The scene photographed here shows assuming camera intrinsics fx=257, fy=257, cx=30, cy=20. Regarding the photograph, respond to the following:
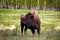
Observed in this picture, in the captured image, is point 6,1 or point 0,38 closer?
point 0,38

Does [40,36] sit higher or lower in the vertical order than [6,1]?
lower

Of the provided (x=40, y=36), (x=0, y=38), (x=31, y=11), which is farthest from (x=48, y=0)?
(x=0, y=38)

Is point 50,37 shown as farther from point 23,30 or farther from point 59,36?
point 23,30

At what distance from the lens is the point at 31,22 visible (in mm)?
4207

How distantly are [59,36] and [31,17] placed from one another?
56cm

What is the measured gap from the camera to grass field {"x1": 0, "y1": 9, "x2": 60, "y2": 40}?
13.7 ft

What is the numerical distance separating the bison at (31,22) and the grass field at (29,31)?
7 cm

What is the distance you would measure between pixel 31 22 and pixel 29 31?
0.16 m

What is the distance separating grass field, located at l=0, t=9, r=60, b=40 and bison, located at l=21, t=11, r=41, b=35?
0.22 feet

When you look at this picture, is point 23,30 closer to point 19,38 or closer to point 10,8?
point 19,38

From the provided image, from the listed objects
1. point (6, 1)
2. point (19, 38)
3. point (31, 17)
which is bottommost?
point (19, 38)

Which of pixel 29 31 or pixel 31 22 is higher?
pixel 31 22

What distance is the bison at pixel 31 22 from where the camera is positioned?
420 centimetres

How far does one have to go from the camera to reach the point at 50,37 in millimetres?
4191
